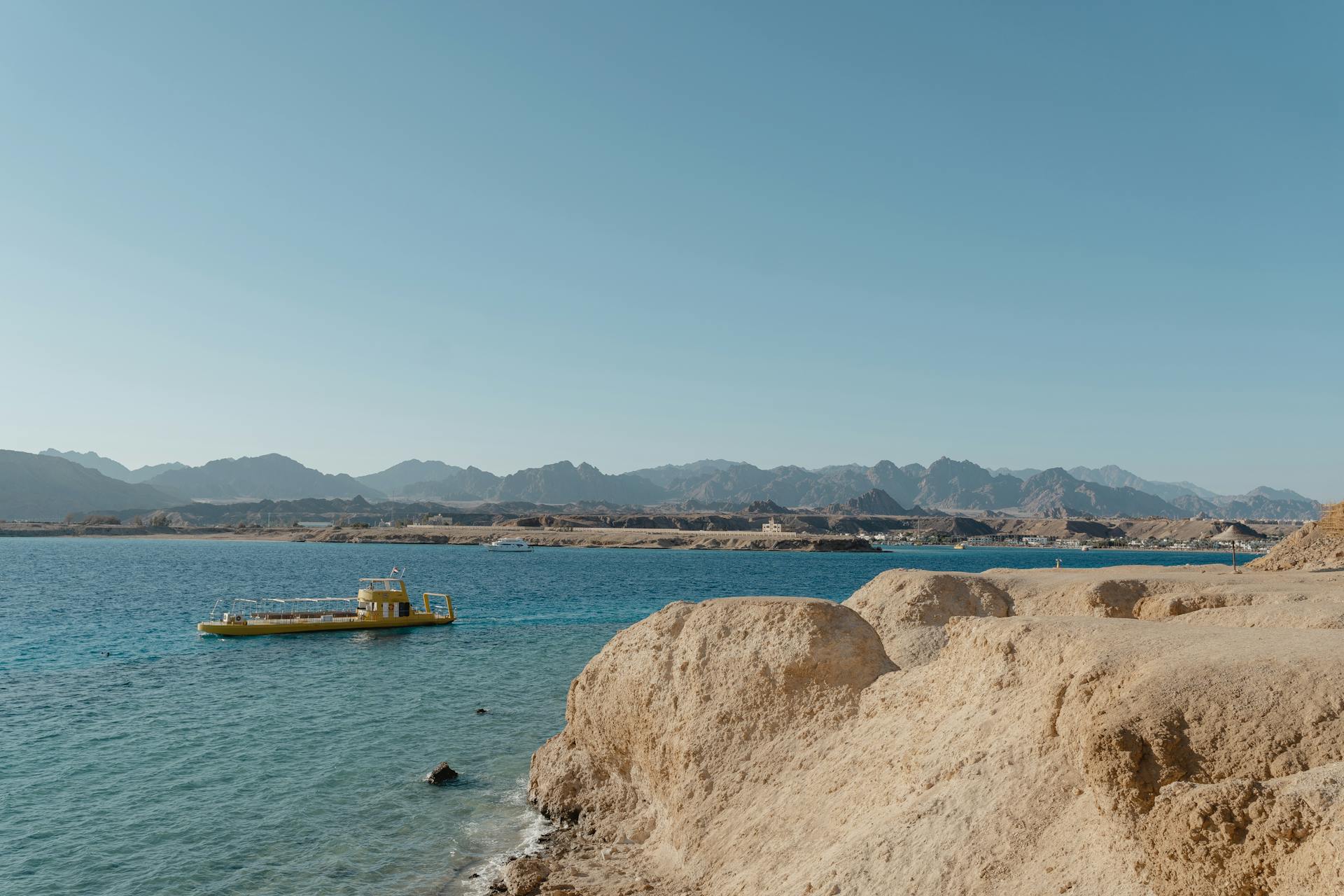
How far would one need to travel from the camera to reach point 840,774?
13898 millimetres

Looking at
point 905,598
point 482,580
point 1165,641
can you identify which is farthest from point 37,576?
point 1165,641

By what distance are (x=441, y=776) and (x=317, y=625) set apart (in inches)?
1444

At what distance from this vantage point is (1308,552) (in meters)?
37.0

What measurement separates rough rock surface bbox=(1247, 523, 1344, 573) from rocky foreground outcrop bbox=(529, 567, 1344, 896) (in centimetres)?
1709

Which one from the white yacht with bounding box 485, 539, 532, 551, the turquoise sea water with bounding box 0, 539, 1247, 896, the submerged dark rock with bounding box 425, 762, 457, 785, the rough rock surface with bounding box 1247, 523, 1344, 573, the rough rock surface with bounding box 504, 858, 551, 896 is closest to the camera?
the rough rock surface with bounding box 504, 858, 551, 896

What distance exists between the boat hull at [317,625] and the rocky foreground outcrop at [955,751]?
38.1 meters

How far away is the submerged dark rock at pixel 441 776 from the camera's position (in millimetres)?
22302

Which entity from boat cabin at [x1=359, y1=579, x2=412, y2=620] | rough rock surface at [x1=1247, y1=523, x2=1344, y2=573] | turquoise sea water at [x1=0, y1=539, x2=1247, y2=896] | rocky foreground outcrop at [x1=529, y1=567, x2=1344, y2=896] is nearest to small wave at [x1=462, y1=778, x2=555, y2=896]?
turquoise sea water at [x1=0, y1=539, x2=1247, y2=896]

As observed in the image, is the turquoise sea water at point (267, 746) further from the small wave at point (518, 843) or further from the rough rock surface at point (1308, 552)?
the rough rock surface at point (1308, 552)

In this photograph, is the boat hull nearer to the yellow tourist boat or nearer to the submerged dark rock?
the yellow tourist boat

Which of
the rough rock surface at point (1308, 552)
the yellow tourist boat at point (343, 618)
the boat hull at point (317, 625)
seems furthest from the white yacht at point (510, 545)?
the rough rock surface at point (1308, 552)

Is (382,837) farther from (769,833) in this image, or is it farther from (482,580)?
(482,580)

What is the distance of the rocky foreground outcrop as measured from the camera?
8.11 m

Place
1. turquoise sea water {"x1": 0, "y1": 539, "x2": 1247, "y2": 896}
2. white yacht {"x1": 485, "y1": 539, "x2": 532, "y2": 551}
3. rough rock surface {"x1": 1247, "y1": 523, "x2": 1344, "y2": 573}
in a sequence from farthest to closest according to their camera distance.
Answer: white yacht {"x1": 485, "y1": 539, "x2": 532, "y2": 551} → rough rock surface {"x1": 1247, "y1": 523, "x2": 1344, "y2": 573} → turquoise sea water {"x1": 0, "y1": 539, "x2": 1247, "y2": 896}
